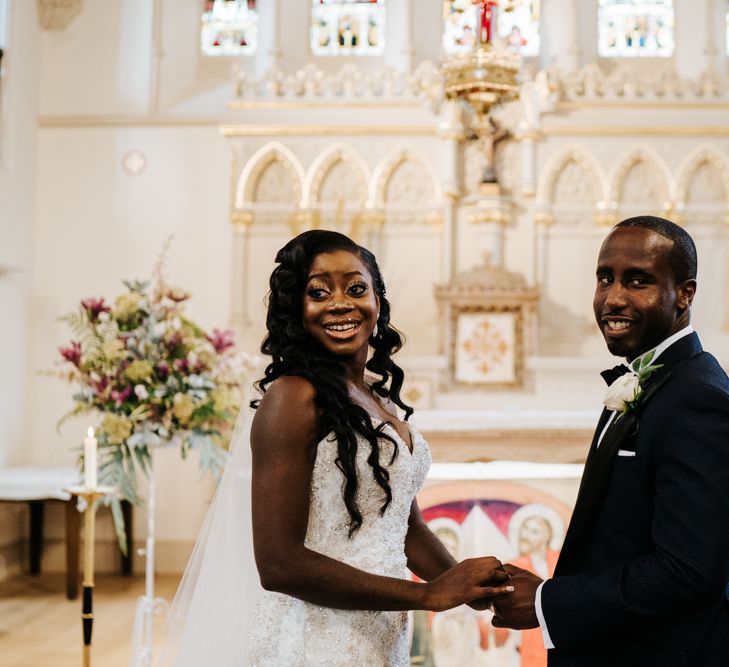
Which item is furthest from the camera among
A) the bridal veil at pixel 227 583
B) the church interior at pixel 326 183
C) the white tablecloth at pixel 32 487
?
the church interior at pixel 326 183

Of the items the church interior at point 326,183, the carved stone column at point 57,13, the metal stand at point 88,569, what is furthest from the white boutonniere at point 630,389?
the carved stone column at point 57,13

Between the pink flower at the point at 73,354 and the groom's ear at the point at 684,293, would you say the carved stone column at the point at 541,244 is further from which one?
the groom's ear at the point at 684,293

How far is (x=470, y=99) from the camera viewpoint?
6.63 meters

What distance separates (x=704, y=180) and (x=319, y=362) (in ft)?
20.9

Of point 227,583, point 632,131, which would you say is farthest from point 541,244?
point 227,583

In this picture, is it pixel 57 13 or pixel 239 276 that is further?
pixel 57 13

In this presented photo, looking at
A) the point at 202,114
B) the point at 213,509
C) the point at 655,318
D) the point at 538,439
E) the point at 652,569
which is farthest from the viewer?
the point at 202,114

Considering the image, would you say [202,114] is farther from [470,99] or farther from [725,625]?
[725,625]

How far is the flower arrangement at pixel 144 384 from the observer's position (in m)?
4.45

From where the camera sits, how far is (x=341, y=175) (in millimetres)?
8109

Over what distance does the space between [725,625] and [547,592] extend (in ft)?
1.15

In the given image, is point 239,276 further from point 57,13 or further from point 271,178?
point 57,13

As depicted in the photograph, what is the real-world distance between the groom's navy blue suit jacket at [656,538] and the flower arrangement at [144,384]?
2.59 metres

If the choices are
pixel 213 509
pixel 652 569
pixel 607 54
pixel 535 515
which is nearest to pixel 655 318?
pixel 652 569
